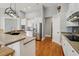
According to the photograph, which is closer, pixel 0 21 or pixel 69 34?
pixel 0 21

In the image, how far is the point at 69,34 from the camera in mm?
2752

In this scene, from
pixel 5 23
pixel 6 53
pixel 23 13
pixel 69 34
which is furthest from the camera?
pixel 69 34

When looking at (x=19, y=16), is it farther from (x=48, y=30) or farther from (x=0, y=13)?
(x=48, y=30)

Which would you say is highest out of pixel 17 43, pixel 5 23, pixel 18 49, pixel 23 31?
pixel 5 23

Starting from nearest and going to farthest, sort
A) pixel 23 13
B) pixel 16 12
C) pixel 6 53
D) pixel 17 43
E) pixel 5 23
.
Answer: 1. pixel 6 53
2. pixel 17 43
3. pixel 5 23
4. pixel 23 13
5. pixel 16 12

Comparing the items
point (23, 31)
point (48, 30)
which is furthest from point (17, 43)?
point (48, 30)

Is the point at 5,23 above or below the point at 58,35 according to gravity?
above

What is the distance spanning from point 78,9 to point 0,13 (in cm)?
149

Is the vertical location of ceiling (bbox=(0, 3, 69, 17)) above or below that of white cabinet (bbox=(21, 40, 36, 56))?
above

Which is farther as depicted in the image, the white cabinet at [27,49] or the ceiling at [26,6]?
the white cabinet at [27,49]

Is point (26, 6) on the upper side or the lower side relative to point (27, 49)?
upper

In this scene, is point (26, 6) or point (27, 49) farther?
point (27, 49)

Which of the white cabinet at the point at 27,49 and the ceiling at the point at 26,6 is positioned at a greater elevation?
the ceiling at the point at 26,6

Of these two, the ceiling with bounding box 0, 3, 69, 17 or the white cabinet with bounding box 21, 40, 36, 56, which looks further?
the white cabinet with bounding box 21, 40, 36, 56
